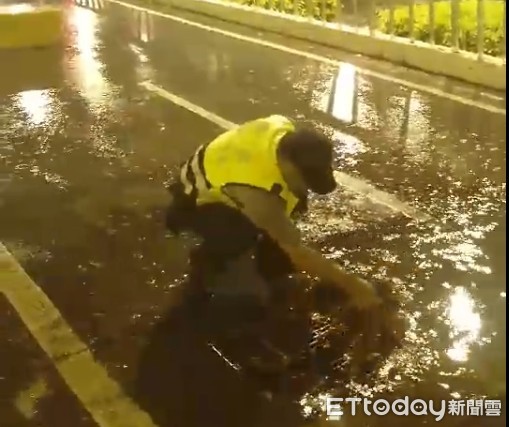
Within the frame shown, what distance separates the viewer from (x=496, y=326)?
3.98 m

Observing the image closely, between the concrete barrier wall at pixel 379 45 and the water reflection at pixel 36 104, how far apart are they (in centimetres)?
337

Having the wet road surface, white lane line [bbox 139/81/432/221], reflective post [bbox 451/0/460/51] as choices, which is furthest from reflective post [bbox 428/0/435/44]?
white lane line [bbox 139/81/432/221]

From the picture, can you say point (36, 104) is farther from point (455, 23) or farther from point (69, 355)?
point (69, 355)

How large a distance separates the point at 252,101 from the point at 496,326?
4460 mm

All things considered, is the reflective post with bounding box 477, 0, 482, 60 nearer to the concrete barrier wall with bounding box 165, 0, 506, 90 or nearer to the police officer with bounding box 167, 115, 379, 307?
the concrete barrier wall with bounding box 165, 0, 506, 90

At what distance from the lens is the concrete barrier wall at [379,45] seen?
26.2ft

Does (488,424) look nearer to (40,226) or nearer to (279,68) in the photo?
(40,226)

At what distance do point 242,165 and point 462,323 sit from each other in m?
1.25

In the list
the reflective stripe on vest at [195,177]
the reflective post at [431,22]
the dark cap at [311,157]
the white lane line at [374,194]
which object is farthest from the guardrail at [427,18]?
the dark cap at [311,157]

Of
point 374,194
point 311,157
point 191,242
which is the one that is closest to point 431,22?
point 374,194

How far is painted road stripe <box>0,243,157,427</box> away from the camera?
11.6 feet

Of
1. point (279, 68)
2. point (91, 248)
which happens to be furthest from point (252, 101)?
point (91, 248)

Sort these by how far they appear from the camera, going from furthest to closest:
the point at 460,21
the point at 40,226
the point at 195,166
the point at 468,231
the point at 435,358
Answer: the point at 460,21 → the point at 40,226 → the point at 468,231 → the point at 195,166 → the point at 435,358

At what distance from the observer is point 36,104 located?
8359 mm
